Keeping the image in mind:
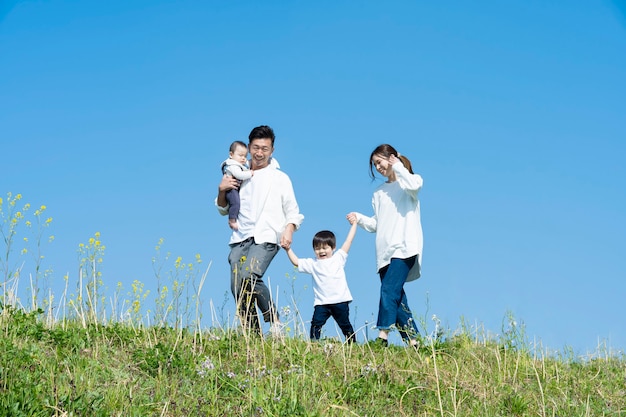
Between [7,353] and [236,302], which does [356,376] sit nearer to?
[236,302]

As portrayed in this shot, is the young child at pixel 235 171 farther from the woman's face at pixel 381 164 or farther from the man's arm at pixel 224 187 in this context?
the woman's face at pixel 381 164

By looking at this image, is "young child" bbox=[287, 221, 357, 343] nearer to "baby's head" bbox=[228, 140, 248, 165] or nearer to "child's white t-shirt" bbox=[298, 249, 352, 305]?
"child's white t-shirt" bbox=[298, 249, 352, 305]

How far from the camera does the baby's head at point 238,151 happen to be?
362 inches

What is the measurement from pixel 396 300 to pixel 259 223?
2.00 m

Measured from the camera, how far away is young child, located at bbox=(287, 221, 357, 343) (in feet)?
31.5

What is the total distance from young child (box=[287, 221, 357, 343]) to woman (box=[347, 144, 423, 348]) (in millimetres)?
668

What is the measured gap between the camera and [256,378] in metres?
6.20

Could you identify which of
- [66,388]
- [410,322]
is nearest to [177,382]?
[66,388]

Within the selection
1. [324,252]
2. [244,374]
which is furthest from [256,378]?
[324,252]

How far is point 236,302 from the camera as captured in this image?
8320 millimetres

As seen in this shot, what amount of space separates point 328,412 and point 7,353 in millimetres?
2753

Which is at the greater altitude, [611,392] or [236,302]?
[236,302]

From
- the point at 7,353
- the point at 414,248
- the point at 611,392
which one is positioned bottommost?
the point at 611,392

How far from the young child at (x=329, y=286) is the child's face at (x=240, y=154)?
4.61 ft
